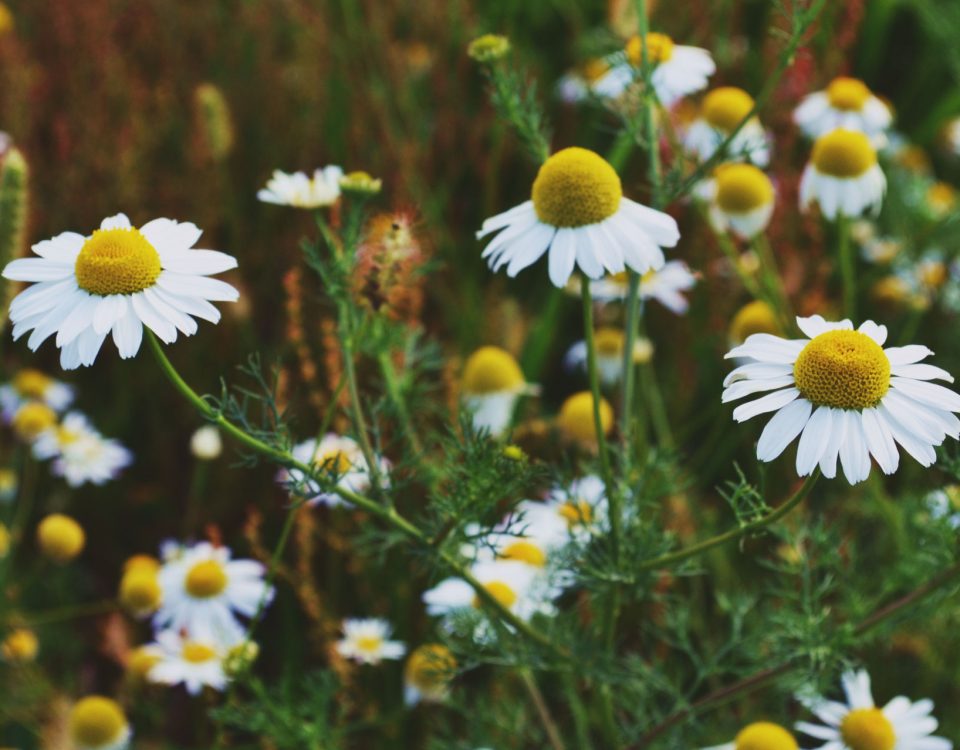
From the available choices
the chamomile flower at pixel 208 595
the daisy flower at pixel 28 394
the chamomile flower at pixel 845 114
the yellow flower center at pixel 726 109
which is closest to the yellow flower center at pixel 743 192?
the yellow flower center at pixel 726 109

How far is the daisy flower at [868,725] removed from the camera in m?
1.27

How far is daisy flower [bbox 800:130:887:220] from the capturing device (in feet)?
5.78

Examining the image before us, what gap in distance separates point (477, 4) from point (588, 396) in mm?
1826

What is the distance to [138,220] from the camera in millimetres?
2463

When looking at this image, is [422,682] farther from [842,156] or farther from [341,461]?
[842,156]

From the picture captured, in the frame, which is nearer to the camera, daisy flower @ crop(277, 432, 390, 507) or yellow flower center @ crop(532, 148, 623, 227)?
yellow flower center @ crop(532, 148, 623, 227)

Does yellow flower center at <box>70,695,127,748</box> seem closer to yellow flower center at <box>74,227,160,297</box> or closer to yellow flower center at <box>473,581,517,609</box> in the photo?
yellow flower center at <box>473,581,517,609</box>

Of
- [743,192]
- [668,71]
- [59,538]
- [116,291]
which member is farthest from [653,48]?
[59,538]

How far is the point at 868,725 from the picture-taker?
4.19 feet

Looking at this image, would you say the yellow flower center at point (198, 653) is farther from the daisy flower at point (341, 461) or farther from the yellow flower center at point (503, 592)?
the yellow flower center at point (503, 592)

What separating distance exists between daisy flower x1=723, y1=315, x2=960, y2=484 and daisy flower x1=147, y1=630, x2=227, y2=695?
92 cm

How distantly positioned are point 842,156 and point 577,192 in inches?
32.9

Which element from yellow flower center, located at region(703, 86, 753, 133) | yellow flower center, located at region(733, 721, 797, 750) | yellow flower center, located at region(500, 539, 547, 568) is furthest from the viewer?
yellow flower center, located at region(703, 86, 753, 133)

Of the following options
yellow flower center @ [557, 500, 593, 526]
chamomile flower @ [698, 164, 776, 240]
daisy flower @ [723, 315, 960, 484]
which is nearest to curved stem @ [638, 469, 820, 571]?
daisy flower @ [723, 315, 960, 484]
